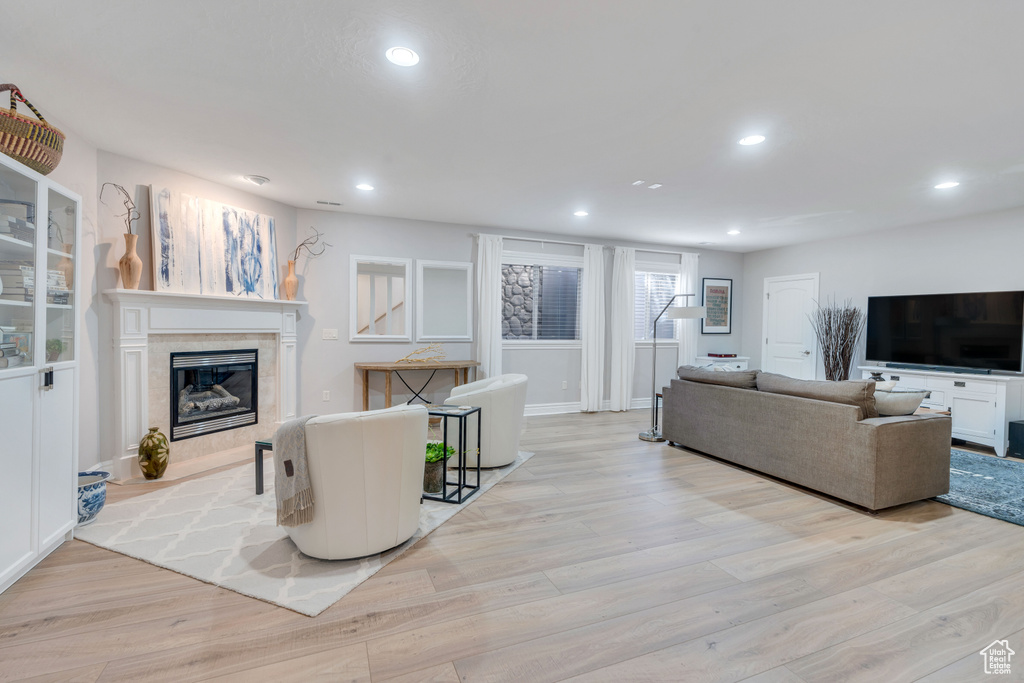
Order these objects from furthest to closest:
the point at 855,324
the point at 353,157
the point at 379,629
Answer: the point at 855,324, the point at 353,157, the point at 379,629

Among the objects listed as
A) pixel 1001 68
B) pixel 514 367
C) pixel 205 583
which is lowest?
pixel 205 583

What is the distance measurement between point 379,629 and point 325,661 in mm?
232

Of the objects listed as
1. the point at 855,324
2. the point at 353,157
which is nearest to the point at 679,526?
the point at 353,157

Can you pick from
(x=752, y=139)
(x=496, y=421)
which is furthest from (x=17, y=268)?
(x=752, y=139)

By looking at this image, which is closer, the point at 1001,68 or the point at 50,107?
the point at 1001,68

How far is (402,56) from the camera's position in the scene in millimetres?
2211

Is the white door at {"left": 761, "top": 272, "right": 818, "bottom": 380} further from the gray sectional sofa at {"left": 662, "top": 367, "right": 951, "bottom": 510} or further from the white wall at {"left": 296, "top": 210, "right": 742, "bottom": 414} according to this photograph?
the white wall at {"left": 296, "top": 210, "right": 742, "bottom": 414}

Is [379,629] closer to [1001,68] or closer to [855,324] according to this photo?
[1001,68]

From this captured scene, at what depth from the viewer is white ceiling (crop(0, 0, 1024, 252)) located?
6.34 ft

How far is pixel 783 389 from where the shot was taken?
3.66m

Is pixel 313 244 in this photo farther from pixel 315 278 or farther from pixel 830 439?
pixel 830 439

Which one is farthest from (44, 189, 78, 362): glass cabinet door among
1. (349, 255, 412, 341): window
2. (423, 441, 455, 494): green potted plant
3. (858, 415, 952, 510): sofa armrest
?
(858, 415, 952, 510): sofa armrest

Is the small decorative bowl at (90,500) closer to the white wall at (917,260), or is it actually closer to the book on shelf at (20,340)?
the book on shelf at (20,340)

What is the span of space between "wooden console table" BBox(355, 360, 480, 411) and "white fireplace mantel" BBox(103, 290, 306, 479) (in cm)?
131
